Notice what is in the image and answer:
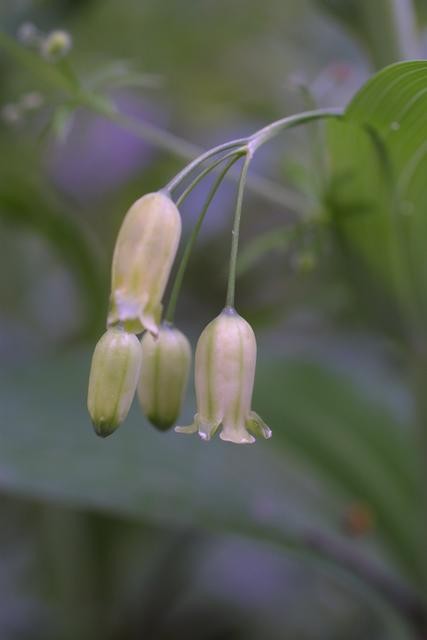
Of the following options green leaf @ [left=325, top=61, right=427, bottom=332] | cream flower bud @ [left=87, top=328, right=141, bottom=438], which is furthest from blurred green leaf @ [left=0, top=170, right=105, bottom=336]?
cream flower bud @ [left=87, top=328, right=141, bottom=438]

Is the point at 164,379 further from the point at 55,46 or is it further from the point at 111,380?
the point at 55,46

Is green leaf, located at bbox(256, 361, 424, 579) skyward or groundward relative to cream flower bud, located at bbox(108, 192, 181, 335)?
groundward

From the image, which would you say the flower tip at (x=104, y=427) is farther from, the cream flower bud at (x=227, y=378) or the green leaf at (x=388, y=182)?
the green leaf at (x=388, y=182)

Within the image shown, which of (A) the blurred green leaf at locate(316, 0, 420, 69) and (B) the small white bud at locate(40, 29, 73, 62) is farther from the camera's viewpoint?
(A) the blurred green leaf at locate(316, 0, 420, 69)

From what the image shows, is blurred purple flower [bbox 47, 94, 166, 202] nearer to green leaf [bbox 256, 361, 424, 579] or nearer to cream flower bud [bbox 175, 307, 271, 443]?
green leaf [bbox 256, 361, 424, 579]

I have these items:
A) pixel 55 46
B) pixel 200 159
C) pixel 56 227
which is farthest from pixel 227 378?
pixel 56 227

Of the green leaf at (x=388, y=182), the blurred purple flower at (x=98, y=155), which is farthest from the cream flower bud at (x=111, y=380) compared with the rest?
the blurred purple flower at (x=98, y=155)

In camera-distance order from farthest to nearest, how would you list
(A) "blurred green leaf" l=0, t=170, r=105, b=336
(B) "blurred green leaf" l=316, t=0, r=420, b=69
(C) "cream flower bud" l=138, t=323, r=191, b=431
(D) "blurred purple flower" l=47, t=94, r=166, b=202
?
(D) "blurred purple flower" l=47, t=94, r=166, b=202, (A) "blurred green leaf" l=0, t=170, r=105, b=336, (B) "blurred green leaf" l=316, t=0, r=420, b=69, (C) "cream flower bud" l=138, t=323, r=191, b=431
